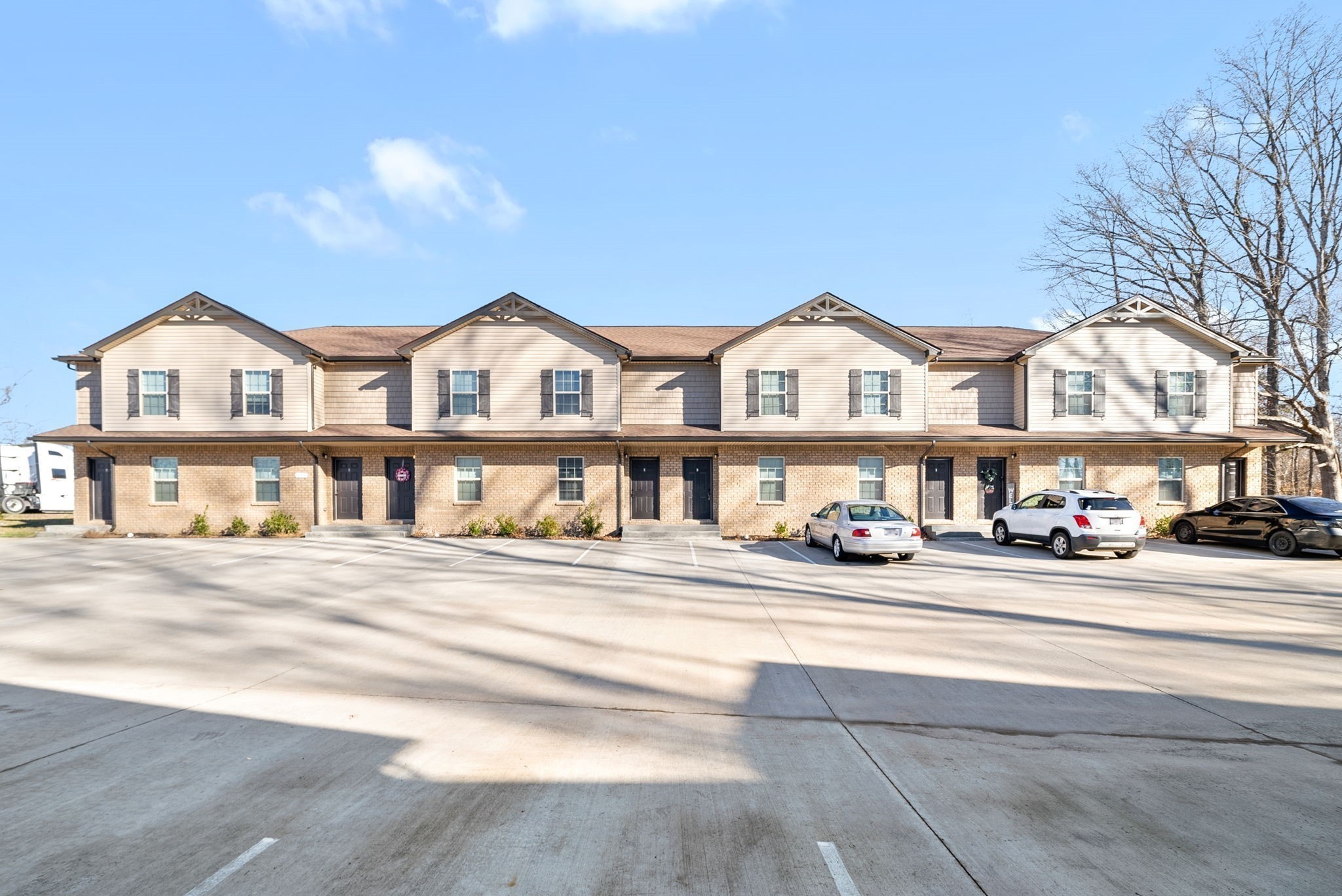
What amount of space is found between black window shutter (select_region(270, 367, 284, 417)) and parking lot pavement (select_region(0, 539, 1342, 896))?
11.3 metres

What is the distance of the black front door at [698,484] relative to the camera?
21641 millimetres

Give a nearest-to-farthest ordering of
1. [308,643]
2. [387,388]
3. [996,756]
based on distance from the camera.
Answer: [996,756] → [308,643] → [387,388]

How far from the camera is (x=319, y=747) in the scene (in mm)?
5031

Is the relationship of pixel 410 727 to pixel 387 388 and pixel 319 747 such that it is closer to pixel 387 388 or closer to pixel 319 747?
pixel 319 747

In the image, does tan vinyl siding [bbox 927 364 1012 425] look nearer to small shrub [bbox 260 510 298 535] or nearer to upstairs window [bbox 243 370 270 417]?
small shrub [bbox 260 510 298 535]

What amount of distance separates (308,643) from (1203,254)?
3728 centimetres

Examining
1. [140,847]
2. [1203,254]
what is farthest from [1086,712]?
[1203,254]

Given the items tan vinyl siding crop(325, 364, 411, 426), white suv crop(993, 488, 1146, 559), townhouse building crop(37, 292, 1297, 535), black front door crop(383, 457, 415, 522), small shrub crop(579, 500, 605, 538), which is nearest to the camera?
white suv crop(993, 488, 1146, 559)

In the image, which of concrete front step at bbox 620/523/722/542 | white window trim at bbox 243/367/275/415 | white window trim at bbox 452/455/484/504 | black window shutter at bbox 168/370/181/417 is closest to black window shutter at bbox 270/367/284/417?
white window trim at bbox 243/367/275/415

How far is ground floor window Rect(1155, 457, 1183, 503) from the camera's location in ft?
70.7

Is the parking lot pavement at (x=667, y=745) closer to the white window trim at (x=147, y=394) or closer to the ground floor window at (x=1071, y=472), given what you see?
the ground floor window at (x=1071, y=472)

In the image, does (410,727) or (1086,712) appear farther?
(1086,712)

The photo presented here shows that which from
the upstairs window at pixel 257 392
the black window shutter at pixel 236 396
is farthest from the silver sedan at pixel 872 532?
the black window shutter at pixel 236 396

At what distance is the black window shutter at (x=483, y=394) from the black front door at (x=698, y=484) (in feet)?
22.6
